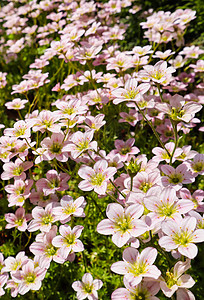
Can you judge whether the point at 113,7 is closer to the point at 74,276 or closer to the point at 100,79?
the point at 100,79

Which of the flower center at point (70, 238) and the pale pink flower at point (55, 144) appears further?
the pale pink flower at point (55, 144)

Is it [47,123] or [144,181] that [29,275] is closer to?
[144,181]

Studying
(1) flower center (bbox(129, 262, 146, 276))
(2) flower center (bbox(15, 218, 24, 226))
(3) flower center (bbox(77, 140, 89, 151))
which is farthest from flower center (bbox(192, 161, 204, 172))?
(2) flower center (bbox(15, 218, 24, 226))

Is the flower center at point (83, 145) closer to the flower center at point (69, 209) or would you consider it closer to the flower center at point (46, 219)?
the flower center at point (69, 209)

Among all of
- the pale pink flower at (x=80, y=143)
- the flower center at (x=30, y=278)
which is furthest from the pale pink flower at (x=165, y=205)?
the flower center at (x=30, y=278)

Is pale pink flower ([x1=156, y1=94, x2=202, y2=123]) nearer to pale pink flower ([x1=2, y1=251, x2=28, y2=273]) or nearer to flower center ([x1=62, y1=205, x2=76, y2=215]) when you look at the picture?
flower center ([x1=62, y1=205, x2=76, y2=215])
